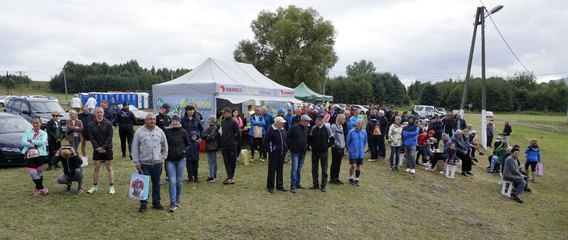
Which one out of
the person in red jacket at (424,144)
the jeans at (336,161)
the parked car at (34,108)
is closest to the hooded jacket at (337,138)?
the jeans at (336,161)

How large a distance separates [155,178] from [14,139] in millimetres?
5514

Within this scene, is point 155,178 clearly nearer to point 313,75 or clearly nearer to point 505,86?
point 313,75

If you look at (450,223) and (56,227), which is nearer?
(56,227)

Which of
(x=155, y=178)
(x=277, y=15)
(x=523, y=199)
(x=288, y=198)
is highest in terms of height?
(x=277, y=15)

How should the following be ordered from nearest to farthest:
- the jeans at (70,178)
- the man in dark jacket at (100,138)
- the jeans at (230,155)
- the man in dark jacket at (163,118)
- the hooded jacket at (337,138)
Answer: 1. the man in dark jacket at (100,138)
2. the jeans at (70,178)
3. the jeans at (230,155)
4. the hooded jacket at (337,138)
5. the man in dark jacket at (163,118)

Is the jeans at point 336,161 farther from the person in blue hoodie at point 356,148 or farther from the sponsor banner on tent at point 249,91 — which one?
the sponsor banner on tent at point 249,91

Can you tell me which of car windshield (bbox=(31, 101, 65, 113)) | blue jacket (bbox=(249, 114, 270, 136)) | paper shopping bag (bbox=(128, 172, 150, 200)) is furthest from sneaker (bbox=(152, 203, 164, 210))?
car windshield (bbox=(31, 101, 65, 113))

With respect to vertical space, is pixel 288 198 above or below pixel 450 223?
above

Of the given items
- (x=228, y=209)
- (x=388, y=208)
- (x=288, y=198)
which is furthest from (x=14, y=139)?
(x=388, y=208)

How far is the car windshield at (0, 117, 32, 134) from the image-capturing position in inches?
363

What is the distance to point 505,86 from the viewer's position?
7519cm

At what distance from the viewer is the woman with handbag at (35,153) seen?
20.5 ft

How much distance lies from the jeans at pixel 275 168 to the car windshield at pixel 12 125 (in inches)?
277

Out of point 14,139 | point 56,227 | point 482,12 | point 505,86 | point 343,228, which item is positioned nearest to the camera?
point 56,227
